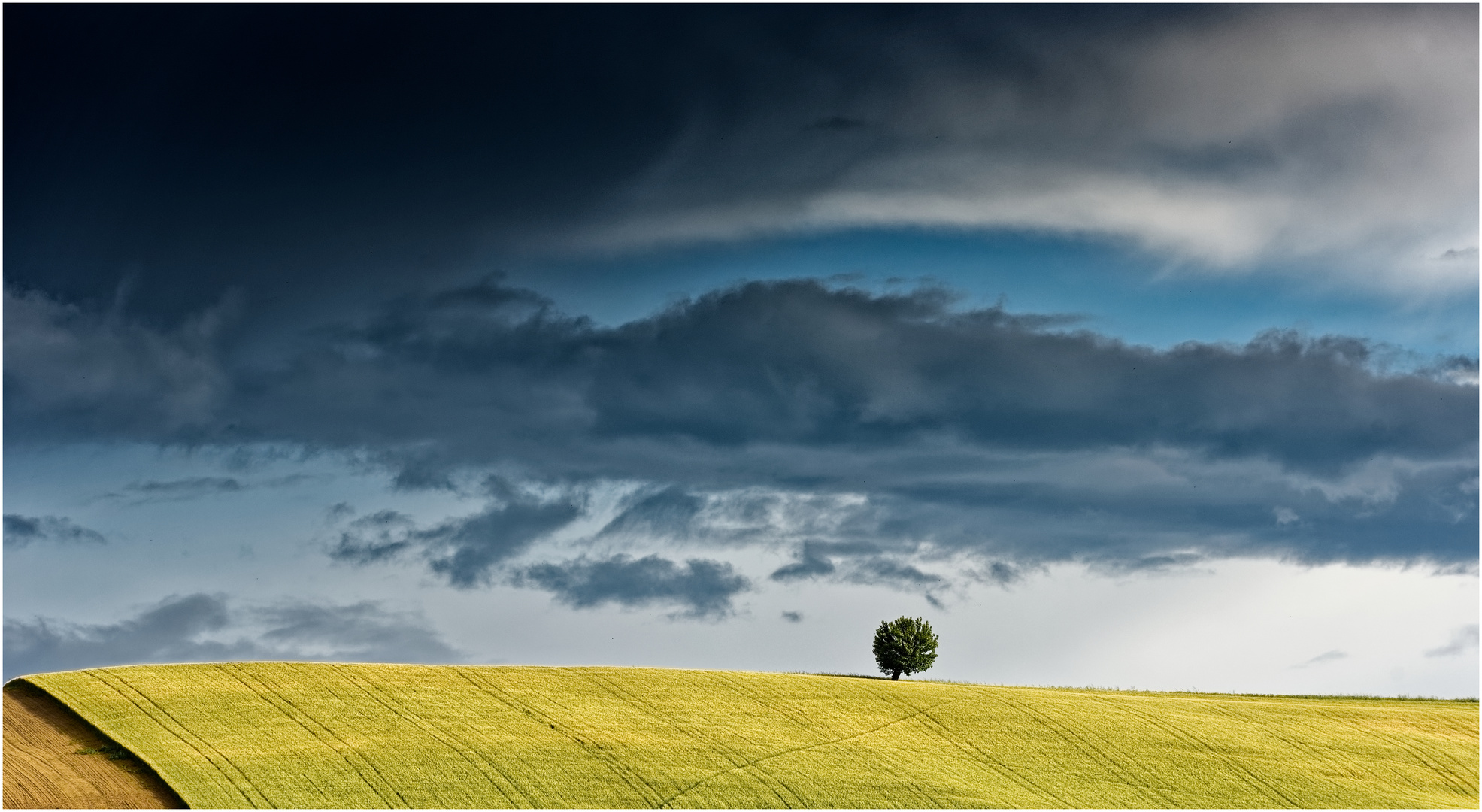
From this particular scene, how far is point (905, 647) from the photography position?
79062 mm

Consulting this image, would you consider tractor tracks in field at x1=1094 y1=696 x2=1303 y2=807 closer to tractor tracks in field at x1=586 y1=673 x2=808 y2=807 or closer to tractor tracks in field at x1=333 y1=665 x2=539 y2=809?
tractor tracks in field at x1=586 y1=673 x2=808 y2=807

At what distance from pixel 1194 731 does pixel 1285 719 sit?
8.38 metres

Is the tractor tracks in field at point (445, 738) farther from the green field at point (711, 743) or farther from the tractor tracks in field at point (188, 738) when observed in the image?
the tractor tracks in field at point (188, 738)

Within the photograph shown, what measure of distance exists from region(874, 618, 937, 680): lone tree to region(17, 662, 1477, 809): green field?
11.5 meters

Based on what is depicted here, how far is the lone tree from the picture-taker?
3103 inches

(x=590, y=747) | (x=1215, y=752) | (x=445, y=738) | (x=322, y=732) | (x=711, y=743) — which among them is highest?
(x=1215, y=752)

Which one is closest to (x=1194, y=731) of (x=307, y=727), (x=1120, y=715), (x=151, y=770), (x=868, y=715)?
(x=1120, y=715)

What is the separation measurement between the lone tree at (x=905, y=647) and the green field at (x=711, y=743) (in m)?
11.5

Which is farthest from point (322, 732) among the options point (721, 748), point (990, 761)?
point (990, 761)

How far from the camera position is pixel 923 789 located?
48.4 m

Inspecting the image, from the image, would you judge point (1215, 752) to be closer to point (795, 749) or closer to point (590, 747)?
point (795, 749)

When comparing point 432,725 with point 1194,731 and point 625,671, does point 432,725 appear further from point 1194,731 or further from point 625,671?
point 1194,731

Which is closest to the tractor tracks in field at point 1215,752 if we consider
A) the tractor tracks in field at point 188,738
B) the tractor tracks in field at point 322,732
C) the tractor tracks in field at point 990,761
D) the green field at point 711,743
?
the green field at point 711,743

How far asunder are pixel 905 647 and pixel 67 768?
49806 mm
